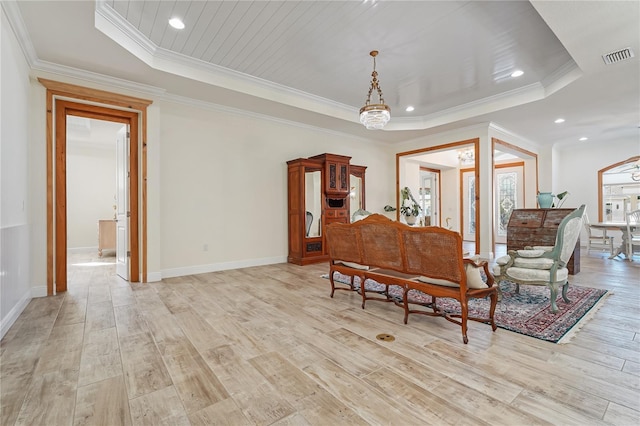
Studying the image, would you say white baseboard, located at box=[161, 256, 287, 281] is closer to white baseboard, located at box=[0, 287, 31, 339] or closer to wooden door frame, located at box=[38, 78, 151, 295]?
wooden door frame, located at box=[38, 78, 151, 295]

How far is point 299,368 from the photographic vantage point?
1.92 m

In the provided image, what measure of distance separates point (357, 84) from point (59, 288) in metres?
5.24

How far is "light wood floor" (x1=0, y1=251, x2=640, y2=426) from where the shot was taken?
150 cm

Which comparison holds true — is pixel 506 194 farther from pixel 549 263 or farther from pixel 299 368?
pixel 299 368

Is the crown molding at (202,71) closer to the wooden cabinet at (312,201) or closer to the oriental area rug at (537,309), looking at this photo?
the wooden cabinet at (312,201)

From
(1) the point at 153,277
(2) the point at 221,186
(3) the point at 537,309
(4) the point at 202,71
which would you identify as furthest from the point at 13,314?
(3) the point at 537,309

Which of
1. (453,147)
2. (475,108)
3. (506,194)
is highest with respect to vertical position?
(475,108)

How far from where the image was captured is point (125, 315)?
2934mm

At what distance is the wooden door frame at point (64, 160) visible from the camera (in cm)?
365

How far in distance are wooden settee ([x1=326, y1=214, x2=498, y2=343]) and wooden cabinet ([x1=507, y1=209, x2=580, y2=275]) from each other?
8.65 ft

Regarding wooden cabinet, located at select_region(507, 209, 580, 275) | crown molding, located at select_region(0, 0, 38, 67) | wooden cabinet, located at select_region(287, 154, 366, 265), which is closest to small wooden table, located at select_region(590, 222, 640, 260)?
wooden cabinet, located at select_region(507, 209, 580, 275)

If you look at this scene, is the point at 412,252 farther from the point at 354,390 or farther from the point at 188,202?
the point at 188,202

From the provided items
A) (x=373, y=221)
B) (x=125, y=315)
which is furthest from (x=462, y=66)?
(x=125, y=315)

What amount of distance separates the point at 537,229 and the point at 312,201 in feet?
12.9
